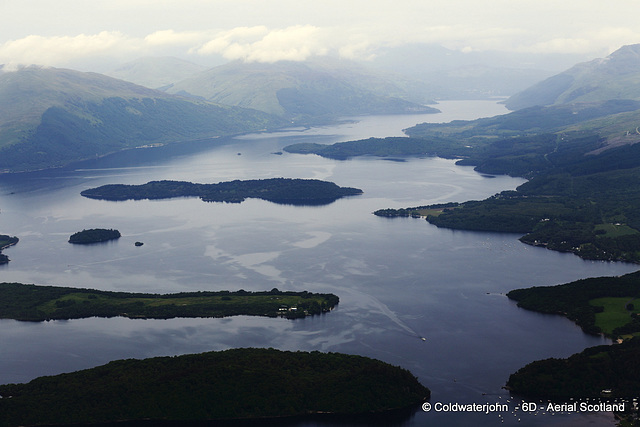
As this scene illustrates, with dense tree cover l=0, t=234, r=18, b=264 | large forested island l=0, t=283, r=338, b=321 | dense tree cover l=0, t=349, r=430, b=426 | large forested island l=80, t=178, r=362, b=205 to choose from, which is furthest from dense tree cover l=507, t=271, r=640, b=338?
dense tree cover l=0, t=234, r=18, b=264

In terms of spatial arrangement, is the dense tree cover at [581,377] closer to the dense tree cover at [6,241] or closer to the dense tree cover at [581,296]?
the dense tree cover at [581,296]

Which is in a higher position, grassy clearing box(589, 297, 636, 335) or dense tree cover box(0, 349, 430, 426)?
grassy clearing box(589, 297, 636, 335)

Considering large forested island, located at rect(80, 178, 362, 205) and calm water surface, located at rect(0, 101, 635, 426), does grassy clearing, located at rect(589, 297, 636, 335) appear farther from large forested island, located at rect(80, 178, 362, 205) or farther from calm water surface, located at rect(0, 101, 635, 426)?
large forested island, located at rect(80, 178, 362, 205)

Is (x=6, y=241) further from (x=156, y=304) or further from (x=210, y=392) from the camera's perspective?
(x=210, y=392)

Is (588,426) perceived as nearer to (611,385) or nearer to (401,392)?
(611,385)

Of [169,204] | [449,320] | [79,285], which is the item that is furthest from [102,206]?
[449,320]
